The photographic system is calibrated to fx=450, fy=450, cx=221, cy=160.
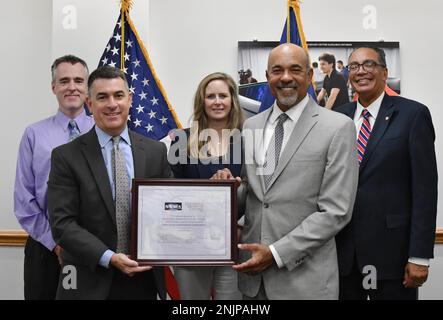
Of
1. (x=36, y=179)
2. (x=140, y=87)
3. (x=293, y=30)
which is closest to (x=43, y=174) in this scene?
(x=36, y=179)

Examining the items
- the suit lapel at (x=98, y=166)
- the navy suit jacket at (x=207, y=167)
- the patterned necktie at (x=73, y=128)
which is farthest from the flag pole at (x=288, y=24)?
the suit lapel at (x=98, y=166)

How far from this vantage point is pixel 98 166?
179 centimetres

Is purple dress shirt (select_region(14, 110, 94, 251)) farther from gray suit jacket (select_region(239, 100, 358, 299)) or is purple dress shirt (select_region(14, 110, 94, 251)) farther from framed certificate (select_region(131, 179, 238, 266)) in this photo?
gray suit jacket (select_region(239, 100, 358, 299))

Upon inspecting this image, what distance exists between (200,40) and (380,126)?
6.10 feet

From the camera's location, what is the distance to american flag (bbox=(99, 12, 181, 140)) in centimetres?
312

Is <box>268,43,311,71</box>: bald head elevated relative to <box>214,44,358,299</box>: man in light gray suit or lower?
elevated

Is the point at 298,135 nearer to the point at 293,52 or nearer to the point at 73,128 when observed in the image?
the point at 293,52

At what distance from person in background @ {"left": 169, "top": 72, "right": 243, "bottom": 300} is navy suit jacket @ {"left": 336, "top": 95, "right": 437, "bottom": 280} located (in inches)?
22.3

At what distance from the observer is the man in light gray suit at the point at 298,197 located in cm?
174

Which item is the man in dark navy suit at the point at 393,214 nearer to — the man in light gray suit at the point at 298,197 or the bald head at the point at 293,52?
the man in light gray suit at the point at 298,197

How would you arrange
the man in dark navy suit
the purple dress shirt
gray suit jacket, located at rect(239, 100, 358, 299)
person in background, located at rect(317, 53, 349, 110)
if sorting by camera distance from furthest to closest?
person in background, located at rect(317, 53, 349, 110), the purple dress shirt, the man in dark navy suit, gray suit jacket, located at rect(239, 100, 358, 299)

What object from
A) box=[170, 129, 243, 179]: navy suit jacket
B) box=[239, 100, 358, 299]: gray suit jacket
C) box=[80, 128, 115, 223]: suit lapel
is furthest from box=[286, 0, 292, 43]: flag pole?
box=[80, 128, 115, 223]: suit lapel

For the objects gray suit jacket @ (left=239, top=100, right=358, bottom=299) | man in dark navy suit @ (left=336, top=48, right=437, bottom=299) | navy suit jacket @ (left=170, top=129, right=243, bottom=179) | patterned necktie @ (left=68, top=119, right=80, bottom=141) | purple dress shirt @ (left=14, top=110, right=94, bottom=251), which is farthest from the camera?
patterned necktie @ (left=68, top=119, right=80, bottom=141)

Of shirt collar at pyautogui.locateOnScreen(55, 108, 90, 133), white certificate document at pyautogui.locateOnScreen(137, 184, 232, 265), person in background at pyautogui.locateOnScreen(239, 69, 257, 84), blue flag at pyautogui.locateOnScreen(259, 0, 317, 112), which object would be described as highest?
blue flag at pyautogui.locateOnScreen(259, 0, 317, 112)
